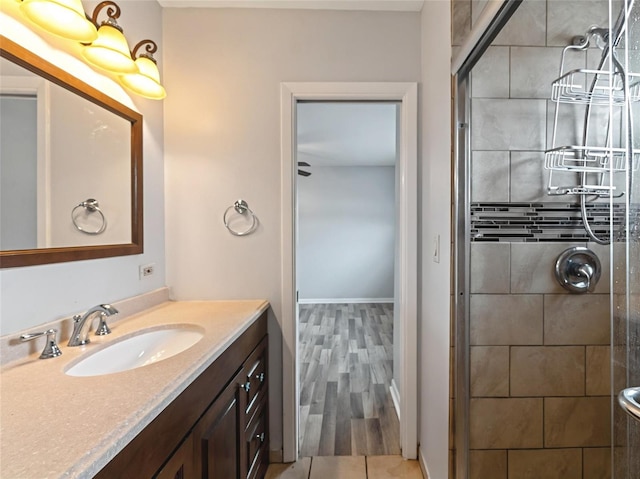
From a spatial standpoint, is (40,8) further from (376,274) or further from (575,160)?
(376,274)

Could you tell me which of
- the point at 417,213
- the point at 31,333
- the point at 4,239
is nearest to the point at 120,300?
the point at 31,333

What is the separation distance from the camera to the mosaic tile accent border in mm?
1389

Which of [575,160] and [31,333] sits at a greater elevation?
[575,160]

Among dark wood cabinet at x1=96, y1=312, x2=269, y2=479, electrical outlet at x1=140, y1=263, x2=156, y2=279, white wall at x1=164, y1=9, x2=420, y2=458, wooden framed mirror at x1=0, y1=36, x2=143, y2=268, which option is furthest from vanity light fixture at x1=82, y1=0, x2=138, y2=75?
dark wood cabinet at x1=96, y1=312, x2=269, y2=479

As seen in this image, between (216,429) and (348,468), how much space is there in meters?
1.05

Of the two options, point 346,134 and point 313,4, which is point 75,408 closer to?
point 313,4

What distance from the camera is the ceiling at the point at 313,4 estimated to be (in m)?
1.73

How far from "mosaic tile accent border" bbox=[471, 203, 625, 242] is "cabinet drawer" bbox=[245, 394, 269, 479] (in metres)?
1.34

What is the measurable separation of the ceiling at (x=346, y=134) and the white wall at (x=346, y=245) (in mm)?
712

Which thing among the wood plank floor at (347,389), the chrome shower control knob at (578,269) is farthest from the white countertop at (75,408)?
the chrome shower control knob at (578,269)

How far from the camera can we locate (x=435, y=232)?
1.54 m

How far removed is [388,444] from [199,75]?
2.45 m

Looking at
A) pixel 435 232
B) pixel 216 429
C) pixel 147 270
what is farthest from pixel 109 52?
pixel 435 232

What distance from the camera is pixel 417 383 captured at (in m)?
1.79
